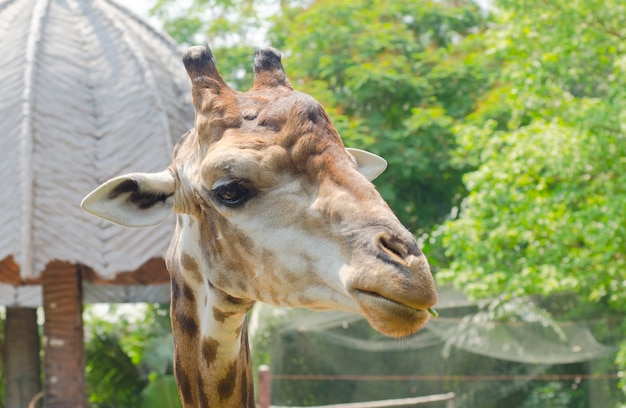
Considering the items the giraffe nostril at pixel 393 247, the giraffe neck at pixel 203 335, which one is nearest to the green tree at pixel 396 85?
the giraffe neck at pixel 203 335

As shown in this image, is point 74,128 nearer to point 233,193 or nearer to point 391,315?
point 233,193

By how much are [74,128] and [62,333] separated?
115 centimetres

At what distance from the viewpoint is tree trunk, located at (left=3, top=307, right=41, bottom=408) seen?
19.2 ft

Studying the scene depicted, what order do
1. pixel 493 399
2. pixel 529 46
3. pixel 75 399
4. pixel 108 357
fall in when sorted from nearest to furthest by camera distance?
pixel 75 399, pixel 529 46, pixel 108 357, pixel 493 399

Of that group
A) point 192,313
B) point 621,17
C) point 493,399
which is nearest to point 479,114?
point 621,17

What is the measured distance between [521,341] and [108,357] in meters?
6.17

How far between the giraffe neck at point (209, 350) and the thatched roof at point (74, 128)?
5.25 ft

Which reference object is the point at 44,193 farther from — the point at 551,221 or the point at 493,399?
the point at 493,399

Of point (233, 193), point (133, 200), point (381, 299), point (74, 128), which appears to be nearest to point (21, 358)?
point (74, 128)

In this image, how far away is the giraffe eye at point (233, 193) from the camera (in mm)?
2516

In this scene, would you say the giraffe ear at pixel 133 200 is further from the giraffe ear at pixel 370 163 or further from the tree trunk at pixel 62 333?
the tree trunk at pixel 62 333

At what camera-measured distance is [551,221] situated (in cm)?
973

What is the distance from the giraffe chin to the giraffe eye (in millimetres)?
545

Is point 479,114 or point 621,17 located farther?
point 479,114
